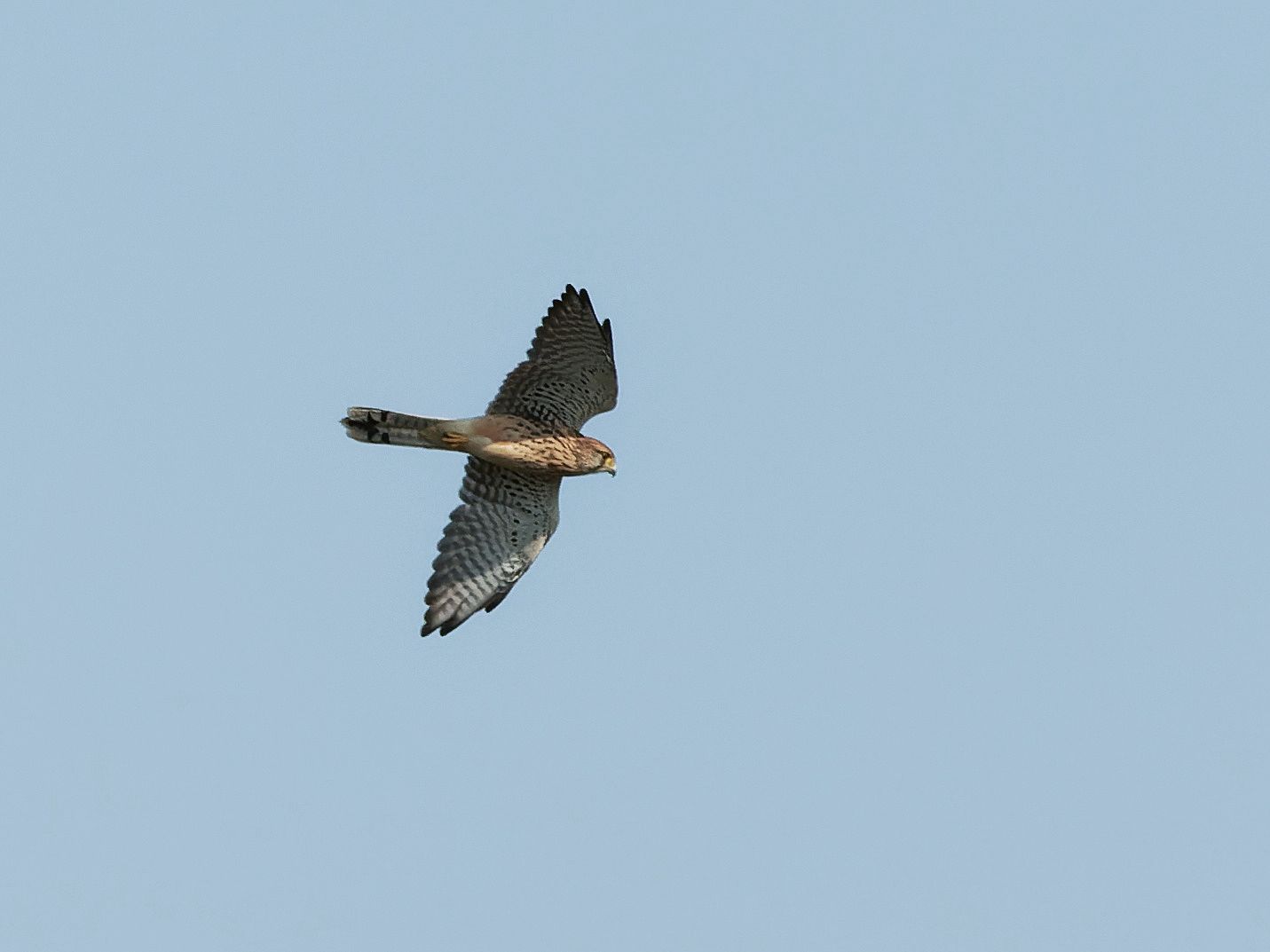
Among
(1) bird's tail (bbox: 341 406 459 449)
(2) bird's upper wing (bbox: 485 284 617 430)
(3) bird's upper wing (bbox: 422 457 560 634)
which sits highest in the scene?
(2) bird's upper wing (bbox: 485 284 617 430)

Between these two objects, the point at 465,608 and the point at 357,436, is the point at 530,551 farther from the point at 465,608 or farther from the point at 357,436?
the point at 357,436

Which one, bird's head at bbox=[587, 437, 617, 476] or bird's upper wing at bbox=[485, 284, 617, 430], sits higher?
bird's upper wing at bbox=[485, 284, 617, 430]

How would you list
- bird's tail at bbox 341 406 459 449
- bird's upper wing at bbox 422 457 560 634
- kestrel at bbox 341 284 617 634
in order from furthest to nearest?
bird's upper wing at bbox 422 457 560 634, kestrel at bbox 341 284 617 634, bird's tail at bbox 341 406 459 449

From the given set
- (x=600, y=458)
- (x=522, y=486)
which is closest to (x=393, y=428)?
(x=522, y=486)

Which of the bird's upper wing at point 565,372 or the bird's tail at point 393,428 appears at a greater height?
the bird's upper wing at point 565,372

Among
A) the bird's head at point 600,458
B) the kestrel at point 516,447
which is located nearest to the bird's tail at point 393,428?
the kestrel at point 516,447

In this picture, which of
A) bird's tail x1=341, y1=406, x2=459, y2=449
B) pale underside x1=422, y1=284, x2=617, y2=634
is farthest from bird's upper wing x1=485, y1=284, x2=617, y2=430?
bird's tail x1=341, y1=406, x2=459, y2=449

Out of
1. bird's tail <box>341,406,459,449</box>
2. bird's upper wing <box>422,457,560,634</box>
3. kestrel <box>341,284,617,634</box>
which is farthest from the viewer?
bird's upper wing <box>422,457,560,634</box>

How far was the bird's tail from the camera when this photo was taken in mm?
15719

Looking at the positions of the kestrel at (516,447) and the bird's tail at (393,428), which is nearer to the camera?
the bird's tail at (393,428)

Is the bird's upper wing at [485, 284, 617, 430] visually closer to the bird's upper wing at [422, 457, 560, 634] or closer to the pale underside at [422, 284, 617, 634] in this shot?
the pale underside at [422, 284, 617, 634]

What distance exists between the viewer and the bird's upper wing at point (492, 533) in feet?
53.3

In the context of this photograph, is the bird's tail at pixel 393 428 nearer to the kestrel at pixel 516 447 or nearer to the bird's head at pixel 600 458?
the kestrel at pixel 516 447

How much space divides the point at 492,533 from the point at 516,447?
87 centimetres
